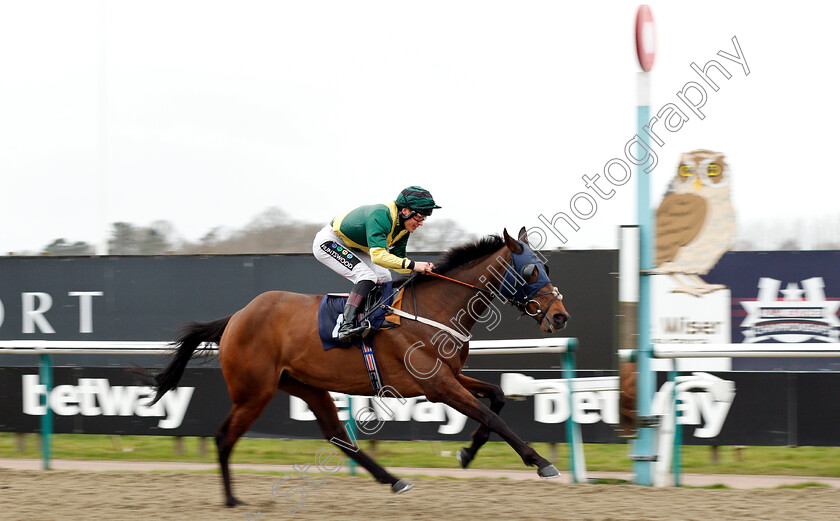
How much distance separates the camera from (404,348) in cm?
540

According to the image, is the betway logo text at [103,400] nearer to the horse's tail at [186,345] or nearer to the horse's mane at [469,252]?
the horse's tail at [186,345]

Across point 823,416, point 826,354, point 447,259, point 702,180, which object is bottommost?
point 823,416

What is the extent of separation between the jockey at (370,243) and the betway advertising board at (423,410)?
699 millimetres

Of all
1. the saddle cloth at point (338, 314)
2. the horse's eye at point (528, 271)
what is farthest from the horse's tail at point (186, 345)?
the horse's eye at point (528, 271)

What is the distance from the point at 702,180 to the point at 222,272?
5.82 meters

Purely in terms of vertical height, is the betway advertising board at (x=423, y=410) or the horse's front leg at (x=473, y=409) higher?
the horse's front leg at (x=473, y=409)

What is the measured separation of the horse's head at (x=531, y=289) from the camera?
5.21m

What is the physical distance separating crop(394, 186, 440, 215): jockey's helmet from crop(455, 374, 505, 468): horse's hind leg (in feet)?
3.53

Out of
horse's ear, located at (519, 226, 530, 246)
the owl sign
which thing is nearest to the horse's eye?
horse's ear, located at (519, 226, 530, 246)

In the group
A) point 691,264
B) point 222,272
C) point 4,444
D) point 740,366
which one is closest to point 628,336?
point 740,366

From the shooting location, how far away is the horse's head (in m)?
5.21

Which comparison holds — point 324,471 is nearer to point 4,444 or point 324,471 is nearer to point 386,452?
point 386,452

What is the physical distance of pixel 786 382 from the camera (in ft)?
20.7

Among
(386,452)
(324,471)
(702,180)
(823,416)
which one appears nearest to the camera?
(823,416)
